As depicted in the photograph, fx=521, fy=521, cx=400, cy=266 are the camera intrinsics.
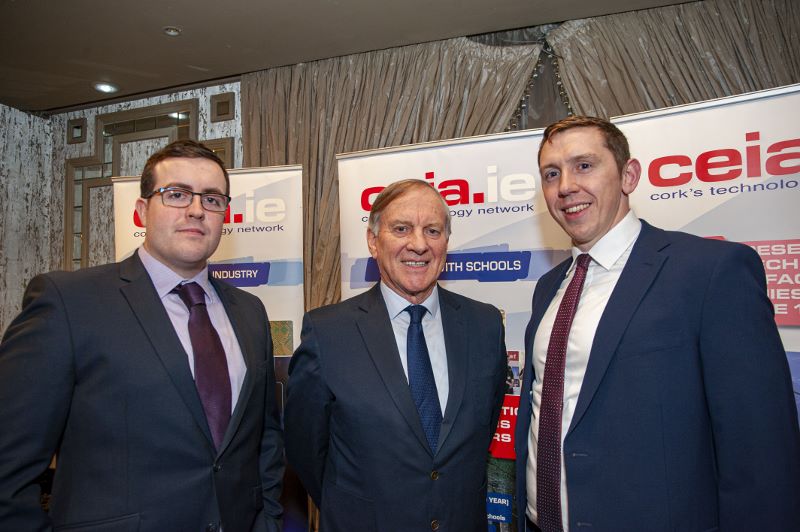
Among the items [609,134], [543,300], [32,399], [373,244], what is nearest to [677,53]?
[609,134]

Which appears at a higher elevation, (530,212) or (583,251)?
(530,212)

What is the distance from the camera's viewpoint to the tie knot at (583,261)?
170 centimetres

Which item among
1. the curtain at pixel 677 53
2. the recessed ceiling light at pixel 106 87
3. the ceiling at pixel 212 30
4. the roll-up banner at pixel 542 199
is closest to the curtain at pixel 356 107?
the ceiling at pixel 212 30

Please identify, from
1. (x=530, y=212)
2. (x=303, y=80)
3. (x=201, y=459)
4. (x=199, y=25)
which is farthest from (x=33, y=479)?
(x=303, y=80)

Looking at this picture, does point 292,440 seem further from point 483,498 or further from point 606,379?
point 606,379

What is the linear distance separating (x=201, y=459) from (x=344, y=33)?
9.60ft

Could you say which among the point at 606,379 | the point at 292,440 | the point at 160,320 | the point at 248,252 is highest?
the point at 248,252

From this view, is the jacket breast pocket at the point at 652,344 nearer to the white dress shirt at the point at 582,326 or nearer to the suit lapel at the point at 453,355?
the white dress shirt at the point at 582,326

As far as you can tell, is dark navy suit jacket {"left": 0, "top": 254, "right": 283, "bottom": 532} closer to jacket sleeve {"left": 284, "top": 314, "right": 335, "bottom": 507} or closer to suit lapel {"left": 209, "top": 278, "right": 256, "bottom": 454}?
suit lapel {"left": 209, "top": 278, "right": 256, "bottom": 454}

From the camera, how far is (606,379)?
1.47m

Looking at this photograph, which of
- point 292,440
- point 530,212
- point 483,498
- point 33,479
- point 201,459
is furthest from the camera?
point 530,212

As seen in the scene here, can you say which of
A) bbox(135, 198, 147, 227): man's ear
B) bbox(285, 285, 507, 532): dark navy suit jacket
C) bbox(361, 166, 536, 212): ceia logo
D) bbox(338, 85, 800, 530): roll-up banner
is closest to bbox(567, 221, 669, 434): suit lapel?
bbox(285, 285, 507, 532): dark navy suit jacket

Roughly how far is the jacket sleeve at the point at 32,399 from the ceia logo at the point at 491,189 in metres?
1.90

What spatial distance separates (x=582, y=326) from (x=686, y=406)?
13.6 inches
